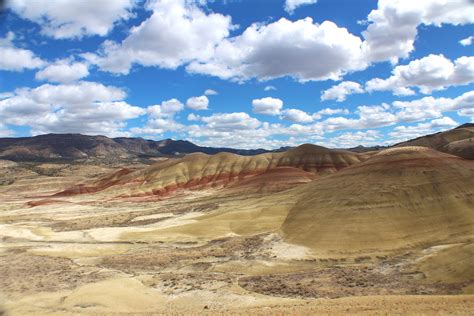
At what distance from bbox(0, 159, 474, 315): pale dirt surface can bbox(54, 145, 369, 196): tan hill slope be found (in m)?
86.0

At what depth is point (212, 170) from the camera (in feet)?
536

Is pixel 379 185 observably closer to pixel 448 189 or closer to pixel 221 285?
pixel 448 189

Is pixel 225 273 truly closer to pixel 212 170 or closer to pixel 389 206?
pixel 389 206

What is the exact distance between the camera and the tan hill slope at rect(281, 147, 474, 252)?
47.4 m

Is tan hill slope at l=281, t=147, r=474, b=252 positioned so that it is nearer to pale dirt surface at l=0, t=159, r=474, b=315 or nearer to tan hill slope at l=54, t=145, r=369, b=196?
pale dirt surface at l=0, t=159, r=474, b=315

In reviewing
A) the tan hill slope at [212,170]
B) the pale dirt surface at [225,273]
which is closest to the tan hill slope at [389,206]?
the pale dirt surface at [225,273]

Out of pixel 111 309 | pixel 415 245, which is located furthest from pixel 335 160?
pixel 111 309

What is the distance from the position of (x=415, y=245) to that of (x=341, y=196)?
51.9 ft

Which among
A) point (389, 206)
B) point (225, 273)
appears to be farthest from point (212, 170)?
point (225, 273)

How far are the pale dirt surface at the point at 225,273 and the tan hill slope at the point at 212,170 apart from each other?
86.0m

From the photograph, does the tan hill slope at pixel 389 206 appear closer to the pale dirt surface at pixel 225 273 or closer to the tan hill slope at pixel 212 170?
the pale dirt surface at pixel 225 273

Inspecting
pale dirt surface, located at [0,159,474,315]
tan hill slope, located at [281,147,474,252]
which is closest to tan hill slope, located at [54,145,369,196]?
tan hill slope, located at [281,147,474,252]

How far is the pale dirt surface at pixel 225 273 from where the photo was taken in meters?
27.4

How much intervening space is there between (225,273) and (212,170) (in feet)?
410
